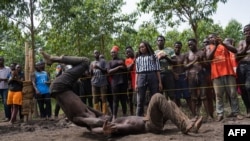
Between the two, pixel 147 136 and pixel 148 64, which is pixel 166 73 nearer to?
pixel 148 64

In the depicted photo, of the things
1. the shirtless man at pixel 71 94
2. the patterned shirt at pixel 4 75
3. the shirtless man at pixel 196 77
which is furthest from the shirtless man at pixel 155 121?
the patterned shirt at pixel 4 75

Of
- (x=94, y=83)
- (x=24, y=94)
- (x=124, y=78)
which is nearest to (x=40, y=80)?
(x=24, y=94)

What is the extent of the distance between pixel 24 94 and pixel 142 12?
5.77 m

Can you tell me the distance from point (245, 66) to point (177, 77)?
1648mm

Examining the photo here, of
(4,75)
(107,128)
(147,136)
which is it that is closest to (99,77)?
(4,75)

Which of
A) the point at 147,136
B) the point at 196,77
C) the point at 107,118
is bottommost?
the point at 147,136

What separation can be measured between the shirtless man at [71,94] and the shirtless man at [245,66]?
2.81m

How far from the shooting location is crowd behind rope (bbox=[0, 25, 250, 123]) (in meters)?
7.34

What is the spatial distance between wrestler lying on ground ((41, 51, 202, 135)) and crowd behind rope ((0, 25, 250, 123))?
95 cm

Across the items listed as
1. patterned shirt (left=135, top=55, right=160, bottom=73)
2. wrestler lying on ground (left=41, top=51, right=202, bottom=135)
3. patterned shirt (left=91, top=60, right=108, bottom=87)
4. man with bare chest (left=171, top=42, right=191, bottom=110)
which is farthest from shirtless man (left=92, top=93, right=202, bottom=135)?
patterned shirt (left=91, top=60, right=108, bottom=87)

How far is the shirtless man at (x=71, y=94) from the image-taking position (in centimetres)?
641

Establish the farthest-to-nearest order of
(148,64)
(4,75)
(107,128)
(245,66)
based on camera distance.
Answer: (4,75), (148,64), (245,66), (107,128)

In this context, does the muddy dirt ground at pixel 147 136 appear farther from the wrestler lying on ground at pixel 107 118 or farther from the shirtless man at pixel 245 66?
the shirtless man at pixel 245 66

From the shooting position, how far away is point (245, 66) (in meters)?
7.17
